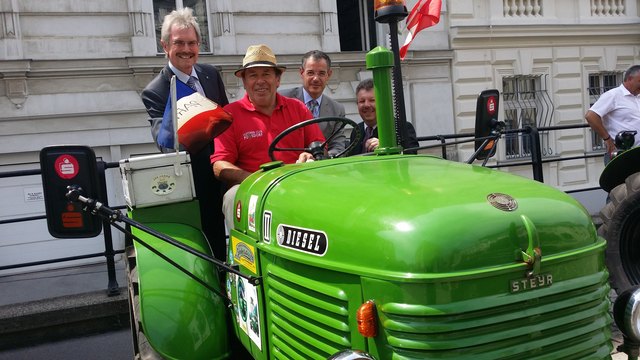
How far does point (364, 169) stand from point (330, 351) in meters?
0.76

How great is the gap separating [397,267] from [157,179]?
69.7 inches

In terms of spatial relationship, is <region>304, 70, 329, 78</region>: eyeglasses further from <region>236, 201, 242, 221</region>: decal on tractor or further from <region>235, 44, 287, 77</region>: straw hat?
<region>236, 201, 242, 221</region>: decal on tractor

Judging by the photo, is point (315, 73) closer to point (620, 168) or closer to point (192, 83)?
point (192, 83)

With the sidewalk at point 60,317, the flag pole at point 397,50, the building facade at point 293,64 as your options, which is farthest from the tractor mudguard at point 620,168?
the building facade at point 293,64

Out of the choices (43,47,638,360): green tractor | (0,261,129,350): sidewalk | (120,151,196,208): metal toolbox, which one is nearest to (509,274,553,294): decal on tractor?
(43,47,638,360): green tractor

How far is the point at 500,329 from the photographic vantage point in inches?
78.4

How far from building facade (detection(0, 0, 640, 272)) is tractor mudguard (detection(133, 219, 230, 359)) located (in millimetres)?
6929

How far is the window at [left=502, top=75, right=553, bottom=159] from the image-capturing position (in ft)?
41.8

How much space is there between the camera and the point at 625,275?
4.32 metres

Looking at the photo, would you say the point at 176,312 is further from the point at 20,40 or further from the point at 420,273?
the point at 20,40

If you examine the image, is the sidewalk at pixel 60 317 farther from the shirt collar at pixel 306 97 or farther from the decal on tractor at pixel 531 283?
the decal on tractor at pixel 531 283

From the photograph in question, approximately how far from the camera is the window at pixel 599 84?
13531 millimetres

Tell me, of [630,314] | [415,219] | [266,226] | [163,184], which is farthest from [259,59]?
[630,314]

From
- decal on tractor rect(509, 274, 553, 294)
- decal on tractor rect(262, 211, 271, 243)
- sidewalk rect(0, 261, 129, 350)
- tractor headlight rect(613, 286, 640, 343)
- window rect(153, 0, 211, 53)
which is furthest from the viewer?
window rect(153, 0, 211, 53)
